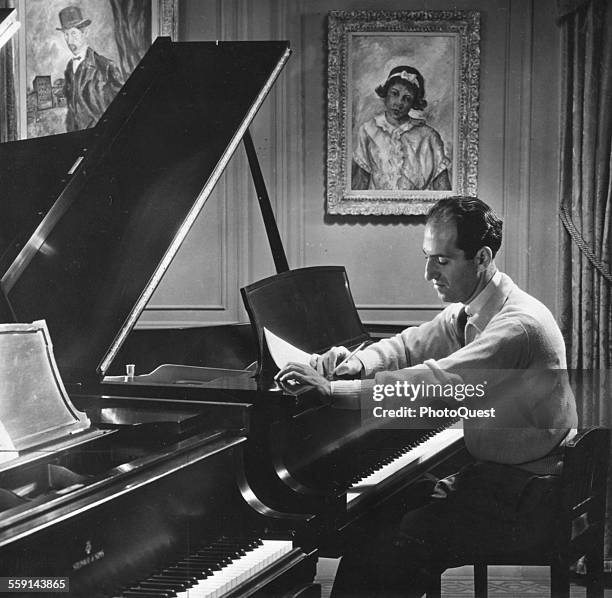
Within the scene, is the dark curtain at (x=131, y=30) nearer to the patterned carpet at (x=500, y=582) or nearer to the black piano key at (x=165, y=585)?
the black piano key at (x=165, y=585)

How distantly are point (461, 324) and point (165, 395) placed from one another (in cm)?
75

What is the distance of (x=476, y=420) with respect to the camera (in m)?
2.00

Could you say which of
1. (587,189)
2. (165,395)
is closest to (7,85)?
(165,395)

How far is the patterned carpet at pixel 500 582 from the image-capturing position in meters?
2.62

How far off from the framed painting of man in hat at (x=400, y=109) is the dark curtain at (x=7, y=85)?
0.86 metres

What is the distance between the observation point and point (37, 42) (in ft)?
6.99

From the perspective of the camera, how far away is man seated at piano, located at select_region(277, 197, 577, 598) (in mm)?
1758

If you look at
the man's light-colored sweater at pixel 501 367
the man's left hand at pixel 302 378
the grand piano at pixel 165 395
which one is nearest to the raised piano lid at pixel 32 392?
the grand piano at pixel 165 395

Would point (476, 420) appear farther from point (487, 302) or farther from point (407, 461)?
point (487, 302)

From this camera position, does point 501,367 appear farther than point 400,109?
No

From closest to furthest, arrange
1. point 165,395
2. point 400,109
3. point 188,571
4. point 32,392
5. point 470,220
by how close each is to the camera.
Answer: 1. point 188,571
2. point 32,392
3. point 165,395
4. point 470,220
5. point 400,109

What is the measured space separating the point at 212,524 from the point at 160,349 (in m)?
1.28

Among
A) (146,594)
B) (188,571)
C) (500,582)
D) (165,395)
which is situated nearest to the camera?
(146,594)

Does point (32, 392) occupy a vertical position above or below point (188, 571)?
above
